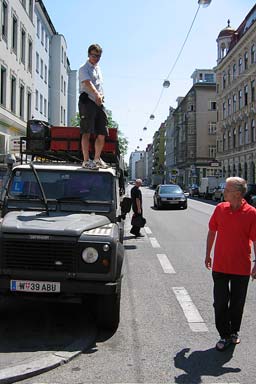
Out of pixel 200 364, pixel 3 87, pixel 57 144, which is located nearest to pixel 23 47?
pixel 3 87

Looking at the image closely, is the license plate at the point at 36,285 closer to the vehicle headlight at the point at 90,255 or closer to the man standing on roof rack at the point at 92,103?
the vehicle headlight at the point at 90,255

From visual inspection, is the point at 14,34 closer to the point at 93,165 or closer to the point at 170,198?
the point at 170,198

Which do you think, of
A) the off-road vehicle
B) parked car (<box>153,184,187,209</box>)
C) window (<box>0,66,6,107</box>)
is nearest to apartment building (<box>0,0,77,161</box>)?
window (<box>0,66,6,107</box>)

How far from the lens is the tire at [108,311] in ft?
17.8

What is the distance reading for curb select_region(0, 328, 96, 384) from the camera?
4.24 meters

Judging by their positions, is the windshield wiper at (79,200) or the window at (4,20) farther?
the window at (4,20)

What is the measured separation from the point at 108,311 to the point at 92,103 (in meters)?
3.12

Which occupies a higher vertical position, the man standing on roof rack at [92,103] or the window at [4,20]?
the window at [4,20]

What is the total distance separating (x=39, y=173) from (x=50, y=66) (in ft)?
159

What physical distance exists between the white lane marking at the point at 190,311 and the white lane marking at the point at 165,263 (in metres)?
1.59

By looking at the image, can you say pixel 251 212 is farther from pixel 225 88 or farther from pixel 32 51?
pixel 225 88

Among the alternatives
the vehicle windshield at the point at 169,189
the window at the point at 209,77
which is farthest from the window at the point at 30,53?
the window at the point at 209,77

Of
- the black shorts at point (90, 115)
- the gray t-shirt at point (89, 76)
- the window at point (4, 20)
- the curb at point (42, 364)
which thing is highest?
the window at point (4, 20)

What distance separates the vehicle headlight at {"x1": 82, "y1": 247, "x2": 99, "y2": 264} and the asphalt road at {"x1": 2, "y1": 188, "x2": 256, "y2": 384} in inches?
35.1
